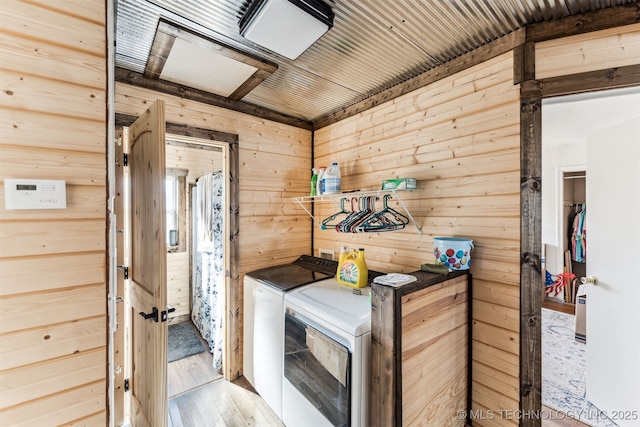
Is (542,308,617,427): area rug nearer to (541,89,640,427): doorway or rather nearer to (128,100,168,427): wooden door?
(541,89,640,427): doorway

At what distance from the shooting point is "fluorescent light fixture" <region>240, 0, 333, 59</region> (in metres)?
1.16

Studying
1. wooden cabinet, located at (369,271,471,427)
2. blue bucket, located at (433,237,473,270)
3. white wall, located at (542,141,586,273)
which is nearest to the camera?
wooden cabinet, located at (369,271,471,427)

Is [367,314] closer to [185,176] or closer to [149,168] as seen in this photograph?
[149,168]

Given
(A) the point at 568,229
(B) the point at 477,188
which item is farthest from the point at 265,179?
(A) the point at 568,229

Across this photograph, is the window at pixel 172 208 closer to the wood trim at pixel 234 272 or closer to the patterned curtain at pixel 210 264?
the patterned curtain at pixel 210 264

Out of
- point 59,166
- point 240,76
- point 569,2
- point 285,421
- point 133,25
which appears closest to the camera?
point 59,166

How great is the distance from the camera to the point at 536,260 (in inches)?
54.1

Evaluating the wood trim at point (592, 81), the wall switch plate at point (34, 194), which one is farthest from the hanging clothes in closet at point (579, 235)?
the wall switch plate at point (34, 194)

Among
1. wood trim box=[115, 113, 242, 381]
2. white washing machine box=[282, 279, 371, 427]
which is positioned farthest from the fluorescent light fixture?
white washing machine box=[282, 279, 371, 427]

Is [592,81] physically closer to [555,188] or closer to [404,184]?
[404,184]

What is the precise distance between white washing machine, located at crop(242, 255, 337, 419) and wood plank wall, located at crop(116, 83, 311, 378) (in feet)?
0.59

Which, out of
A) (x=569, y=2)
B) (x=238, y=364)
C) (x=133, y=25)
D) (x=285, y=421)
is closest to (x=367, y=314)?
(x=285, y=421)

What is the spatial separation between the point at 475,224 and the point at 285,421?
5.92ft

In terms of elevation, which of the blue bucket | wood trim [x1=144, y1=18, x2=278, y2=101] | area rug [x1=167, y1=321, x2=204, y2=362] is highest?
wood trim [x1=144, y1=18, x2=278, y2=101]
